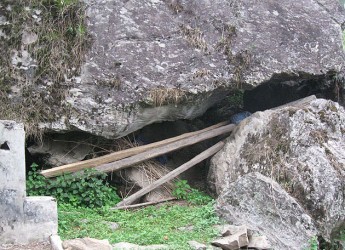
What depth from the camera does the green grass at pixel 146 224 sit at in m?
6.33

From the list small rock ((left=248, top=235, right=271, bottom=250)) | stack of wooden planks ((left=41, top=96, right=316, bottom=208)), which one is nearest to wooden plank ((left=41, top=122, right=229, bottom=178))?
stack of wooden planks ((left=41, top=96, right=316, bottom=208))

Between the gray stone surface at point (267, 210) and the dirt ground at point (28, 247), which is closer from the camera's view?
the dirt ground at point (28, 247)

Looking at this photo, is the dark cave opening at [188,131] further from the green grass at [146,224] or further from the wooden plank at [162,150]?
Answer: the green grass at [146,224]

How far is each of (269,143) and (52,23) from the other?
3537mm

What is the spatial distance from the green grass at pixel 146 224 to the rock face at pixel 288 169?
43cm

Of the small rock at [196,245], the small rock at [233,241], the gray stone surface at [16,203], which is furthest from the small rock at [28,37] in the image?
the small rock at [233,241]

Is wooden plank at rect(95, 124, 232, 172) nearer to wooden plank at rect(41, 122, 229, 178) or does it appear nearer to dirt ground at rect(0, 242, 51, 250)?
wooden plank at rect(41, 122, 229, 178)

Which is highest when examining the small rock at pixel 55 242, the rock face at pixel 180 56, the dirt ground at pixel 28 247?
A: the rock face at pixel 180 56

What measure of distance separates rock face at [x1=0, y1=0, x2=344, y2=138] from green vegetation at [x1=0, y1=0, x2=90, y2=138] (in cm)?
9

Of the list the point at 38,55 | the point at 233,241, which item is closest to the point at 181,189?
the point at 233,241

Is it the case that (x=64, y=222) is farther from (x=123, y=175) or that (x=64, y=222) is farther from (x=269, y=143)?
(x=269, y=143)

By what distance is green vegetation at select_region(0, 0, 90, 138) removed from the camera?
802cm

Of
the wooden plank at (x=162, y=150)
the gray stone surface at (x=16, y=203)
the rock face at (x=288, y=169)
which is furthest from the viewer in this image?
the wooden plank at (x=162, y=150)

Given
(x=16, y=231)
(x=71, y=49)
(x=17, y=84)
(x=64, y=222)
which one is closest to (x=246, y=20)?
(x=71, y=49)
